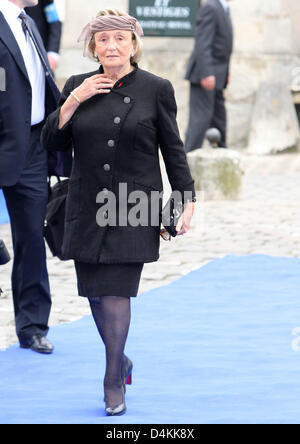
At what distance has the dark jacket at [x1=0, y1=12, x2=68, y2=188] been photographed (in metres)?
5.64

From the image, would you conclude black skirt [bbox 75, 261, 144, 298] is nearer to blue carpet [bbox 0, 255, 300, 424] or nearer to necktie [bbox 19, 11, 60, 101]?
blue carpet [bbox 0, 255, 300, 424]

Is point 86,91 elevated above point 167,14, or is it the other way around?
point 86,91

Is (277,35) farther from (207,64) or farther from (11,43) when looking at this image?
(11,43)

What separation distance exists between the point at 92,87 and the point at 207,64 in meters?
8.86

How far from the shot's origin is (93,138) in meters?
4.71

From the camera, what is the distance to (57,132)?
478cm

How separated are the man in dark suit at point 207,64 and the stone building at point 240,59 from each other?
3.85 meters

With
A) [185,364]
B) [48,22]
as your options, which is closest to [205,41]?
[48,22]

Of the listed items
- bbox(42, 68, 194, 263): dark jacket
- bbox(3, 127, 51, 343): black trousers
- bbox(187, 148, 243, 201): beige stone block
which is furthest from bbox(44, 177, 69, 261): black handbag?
bbox(187, 148, 243, 201): beige stone block

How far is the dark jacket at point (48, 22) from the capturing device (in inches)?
333

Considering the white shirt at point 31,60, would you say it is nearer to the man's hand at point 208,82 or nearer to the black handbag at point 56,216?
the black handbag at point 56,216

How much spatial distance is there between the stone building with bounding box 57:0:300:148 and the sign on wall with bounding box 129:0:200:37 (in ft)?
0.58

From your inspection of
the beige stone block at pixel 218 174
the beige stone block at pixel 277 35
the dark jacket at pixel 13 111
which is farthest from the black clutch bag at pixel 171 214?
the beige stone block at pixel 277 35
